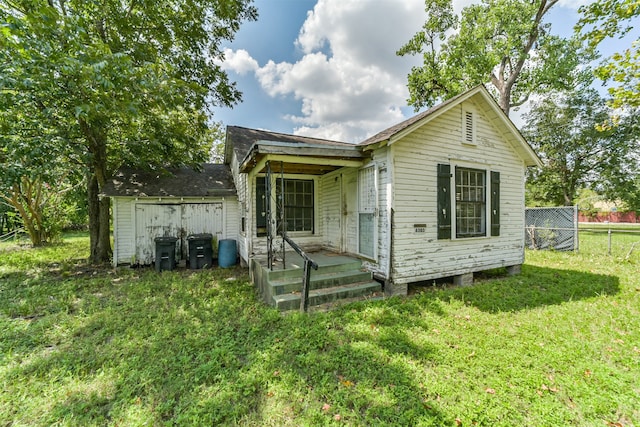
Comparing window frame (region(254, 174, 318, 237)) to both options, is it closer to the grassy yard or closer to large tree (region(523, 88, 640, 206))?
the grassy yard

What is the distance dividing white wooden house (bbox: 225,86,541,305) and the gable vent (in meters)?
0.02

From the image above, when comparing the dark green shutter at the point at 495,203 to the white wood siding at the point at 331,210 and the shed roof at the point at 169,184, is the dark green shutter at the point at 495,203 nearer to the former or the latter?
the white wood siding at the point at 331,210

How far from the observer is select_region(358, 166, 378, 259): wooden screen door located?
17.1 feet

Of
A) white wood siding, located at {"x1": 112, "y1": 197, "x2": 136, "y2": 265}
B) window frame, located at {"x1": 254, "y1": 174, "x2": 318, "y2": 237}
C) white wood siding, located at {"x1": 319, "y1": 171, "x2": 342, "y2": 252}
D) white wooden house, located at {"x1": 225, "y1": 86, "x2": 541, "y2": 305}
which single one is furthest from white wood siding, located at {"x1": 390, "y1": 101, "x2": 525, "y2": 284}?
white wood siding, located at {"x1": 112, "y1": 197, "x2": 136, "y2": 265}

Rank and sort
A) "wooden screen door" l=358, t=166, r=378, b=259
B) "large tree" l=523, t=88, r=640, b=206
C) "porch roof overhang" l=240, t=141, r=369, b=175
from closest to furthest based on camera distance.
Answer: "porch roof overhang" l=240, t=141, r=369, b=175 < "wooden screen door" l=358, t=166, r=378, b=259 < "large tree" l=523, t=88, r=640, b=206

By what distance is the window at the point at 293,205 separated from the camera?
6.57m

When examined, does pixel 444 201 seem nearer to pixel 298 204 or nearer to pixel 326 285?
pixel 326 285

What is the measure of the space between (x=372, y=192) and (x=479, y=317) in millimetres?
2920

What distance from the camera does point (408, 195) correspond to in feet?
16.5

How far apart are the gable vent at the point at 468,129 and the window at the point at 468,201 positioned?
68 centimetres

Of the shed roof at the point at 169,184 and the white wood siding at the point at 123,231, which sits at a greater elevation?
the shed roof at the point at 169,184

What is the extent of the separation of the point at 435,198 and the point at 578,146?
22.7 m

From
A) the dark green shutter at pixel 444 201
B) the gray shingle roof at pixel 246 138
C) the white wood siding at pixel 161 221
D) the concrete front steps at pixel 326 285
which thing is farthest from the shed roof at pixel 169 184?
the dark green shutter at pixel 444 201

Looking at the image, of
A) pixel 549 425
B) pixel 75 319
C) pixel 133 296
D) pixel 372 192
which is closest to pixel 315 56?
pixel 372 192
